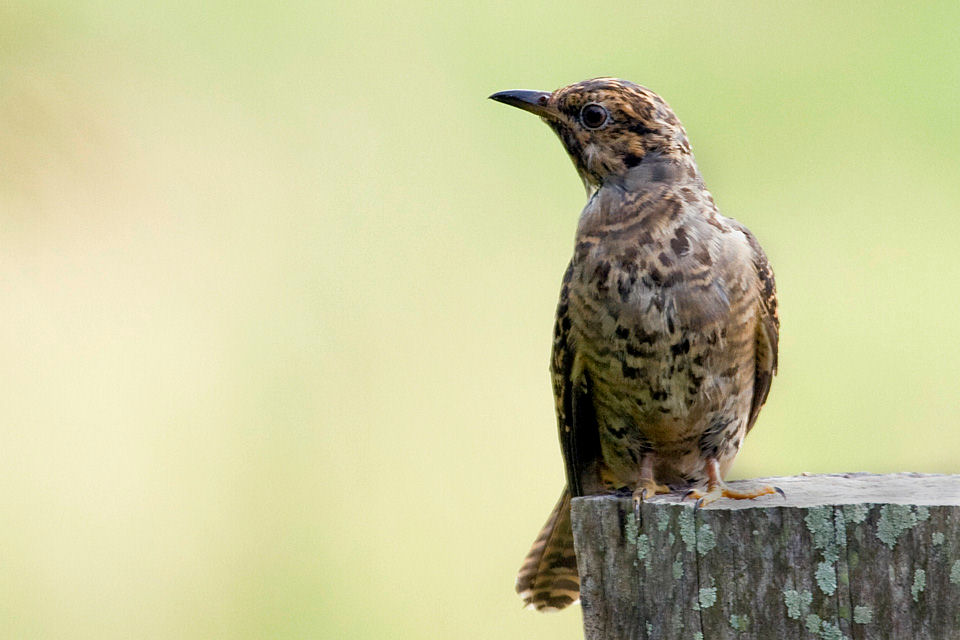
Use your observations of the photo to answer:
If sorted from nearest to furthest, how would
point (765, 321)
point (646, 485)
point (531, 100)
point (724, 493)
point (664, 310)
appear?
point (724, 493)
point (646, 485)
point (664, 310)
point (765, 321)
point (531, 100)

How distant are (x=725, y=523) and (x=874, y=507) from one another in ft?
0.92

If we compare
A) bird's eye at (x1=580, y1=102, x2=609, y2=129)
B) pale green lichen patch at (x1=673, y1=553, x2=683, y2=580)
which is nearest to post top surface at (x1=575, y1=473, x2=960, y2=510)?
pale green lichen patch at (x1=673, y1=553, x2=683, y2=580)

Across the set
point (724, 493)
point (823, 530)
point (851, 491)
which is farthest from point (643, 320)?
point (823, 530)

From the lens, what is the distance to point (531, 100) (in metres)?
3.80

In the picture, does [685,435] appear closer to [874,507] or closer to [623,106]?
[623,106]

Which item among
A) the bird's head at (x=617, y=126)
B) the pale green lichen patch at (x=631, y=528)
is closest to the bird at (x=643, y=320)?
the bird's head at (x=617, y=126)

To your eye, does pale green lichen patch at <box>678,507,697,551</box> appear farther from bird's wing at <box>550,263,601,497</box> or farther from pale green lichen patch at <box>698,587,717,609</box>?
bird's wing at <box>550,263,601,497</box>

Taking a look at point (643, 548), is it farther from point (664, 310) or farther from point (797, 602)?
point (664, 310)

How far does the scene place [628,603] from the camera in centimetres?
244

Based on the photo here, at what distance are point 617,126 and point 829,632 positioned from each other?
185 centimetres

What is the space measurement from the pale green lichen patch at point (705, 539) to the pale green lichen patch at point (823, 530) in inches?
7.0

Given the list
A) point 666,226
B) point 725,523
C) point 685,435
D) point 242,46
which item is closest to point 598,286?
point 666,226

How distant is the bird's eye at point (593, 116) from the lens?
3.66m

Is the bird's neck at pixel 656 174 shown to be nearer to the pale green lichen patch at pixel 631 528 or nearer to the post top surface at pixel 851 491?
the post top surface at pixel 851 491
